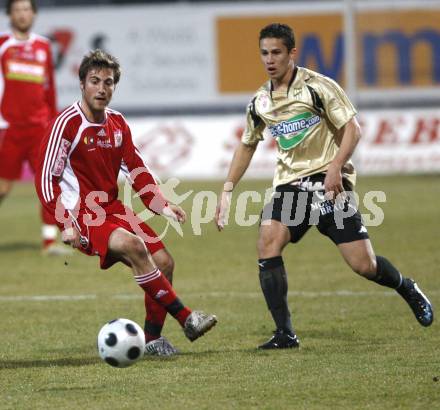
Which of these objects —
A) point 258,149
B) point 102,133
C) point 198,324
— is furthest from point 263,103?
point 258,149

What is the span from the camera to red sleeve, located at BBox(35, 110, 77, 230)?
678 centimetres

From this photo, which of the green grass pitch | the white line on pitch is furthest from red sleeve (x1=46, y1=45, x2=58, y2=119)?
the white line on pitch

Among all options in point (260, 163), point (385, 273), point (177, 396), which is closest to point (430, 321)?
point (385, 273)

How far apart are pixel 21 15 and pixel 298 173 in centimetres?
569

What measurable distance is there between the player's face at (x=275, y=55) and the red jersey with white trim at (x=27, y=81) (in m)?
5.67

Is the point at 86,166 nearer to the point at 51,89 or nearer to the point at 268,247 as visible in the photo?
the point at 268,247

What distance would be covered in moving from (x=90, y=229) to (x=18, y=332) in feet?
5.05

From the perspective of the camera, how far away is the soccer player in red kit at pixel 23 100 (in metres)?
12.2

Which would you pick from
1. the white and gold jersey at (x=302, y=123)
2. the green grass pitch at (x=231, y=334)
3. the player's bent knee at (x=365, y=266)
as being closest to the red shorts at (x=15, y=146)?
the green grass pitch at (x=231, y=334)

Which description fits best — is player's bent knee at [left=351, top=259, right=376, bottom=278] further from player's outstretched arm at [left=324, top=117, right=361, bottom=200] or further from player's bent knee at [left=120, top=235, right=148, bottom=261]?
player's bent knee at [left=120, top=235, right=148, bottom=261]

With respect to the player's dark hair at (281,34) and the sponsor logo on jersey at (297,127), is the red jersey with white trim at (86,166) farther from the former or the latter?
the player's dark hair at (281,34)

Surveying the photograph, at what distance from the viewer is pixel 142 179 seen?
23.5 feet

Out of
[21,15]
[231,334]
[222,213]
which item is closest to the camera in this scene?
[222,213]

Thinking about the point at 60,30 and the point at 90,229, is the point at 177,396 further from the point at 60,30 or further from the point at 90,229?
the point at 60,30
